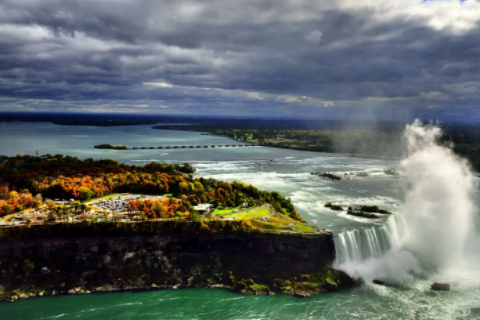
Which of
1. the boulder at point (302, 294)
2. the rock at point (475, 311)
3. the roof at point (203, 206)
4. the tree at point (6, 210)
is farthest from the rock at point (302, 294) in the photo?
the tree at point (6, 210)

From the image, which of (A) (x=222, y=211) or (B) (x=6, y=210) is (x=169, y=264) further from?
(B) (x=6, y=210)

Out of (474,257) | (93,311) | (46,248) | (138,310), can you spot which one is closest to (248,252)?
(138,310)

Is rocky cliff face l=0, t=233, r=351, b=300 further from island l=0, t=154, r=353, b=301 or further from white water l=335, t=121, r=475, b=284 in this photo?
white water l=335, t=121, r=475, b=284

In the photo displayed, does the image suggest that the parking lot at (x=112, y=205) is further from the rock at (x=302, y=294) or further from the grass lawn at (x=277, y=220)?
the rock at (x=302, y=294)

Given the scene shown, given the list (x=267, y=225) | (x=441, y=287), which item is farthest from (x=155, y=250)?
(x=441, y=287)

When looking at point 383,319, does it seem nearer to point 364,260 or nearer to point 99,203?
point 364,260

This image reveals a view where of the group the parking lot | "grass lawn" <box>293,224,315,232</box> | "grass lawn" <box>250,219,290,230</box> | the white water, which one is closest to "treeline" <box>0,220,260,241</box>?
"grass lawn" <box>250,219,290,230</box>
